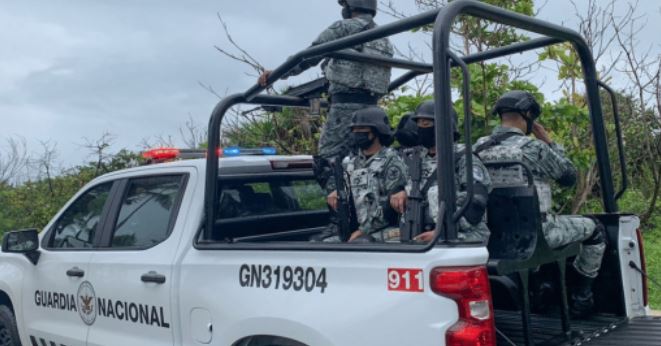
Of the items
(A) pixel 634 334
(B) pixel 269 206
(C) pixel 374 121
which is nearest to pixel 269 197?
(B) pixel 269 206

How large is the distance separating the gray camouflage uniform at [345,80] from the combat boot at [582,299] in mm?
1591

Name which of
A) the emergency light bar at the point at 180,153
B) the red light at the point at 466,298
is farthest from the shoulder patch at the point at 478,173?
the emergency light bar at the point at 180,153

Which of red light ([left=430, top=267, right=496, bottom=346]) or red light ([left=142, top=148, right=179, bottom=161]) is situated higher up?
red light ([left=142, top=148, right=179, bottom=161])

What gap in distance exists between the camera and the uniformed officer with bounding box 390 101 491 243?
3221mm

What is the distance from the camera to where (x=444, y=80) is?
2.77 metres

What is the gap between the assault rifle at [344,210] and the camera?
161 inches

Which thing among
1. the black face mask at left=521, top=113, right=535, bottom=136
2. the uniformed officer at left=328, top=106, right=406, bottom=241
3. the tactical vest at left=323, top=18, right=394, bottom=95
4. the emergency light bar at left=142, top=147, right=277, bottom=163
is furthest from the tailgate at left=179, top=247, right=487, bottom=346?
the tactical vest at left=323, top=18, right=394, bottom=95

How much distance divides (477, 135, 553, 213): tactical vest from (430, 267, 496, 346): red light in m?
0.96

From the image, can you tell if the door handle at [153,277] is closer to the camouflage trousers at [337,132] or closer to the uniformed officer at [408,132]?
the camouflage trousers at [337,132]

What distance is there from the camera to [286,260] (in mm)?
3158

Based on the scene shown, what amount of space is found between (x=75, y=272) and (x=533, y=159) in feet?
8.69

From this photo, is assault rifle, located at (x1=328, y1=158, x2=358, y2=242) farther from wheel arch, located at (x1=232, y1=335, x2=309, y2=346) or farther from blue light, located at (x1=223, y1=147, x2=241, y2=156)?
wheel arch, located at (x1=232, y1=335, x2=309, y2=346)

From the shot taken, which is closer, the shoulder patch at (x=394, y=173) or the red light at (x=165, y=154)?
the shoulder patch at (x=394, y=173)

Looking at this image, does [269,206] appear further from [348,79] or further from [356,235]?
[348,79]
